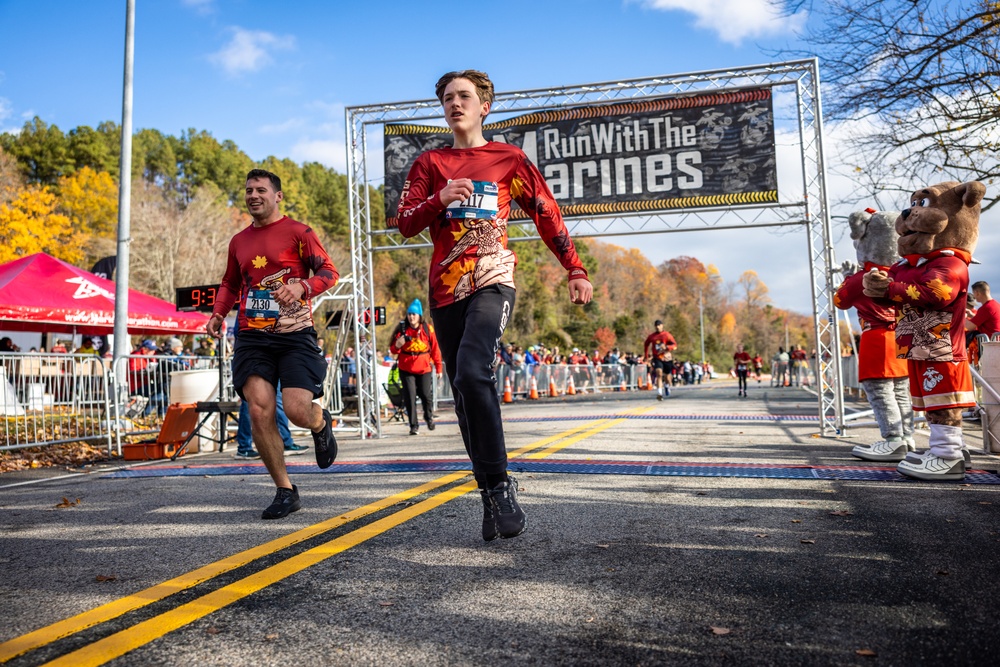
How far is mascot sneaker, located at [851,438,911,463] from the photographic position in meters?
6.63

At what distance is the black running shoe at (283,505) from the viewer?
4.08m

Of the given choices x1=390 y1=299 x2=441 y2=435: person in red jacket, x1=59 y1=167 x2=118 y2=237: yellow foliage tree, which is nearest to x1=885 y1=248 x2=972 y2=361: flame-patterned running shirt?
x1=390 y1=299 x2=441 y2=435: person in red jacket

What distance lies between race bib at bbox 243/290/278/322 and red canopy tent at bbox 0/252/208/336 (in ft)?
36.2

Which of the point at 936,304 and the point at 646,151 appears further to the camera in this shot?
the point at 646,151

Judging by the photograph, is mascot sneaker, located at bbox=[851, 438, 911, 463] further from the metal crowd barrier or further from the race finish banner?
the metal crowd barrier

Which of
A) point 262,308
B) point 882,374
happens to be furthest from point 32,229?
point 882,374

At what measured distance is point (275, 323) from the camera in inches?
178

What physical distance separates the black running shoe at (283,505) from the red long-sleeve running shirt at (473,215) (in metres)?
1.41

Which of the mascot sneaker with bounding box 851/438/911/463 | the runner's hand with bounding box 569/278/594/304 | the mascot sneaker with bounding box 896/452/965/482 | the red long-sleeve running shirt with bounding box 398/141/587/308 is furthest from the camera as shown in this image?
the mascot sneaker with bounding box 851/438/911/463

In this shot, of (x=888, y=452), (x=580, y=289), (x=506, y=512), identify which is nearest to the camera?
(x=506, y=512)

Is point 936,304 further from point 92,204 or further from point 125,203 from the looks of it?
point 92,204

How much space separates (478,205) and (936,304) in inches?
141

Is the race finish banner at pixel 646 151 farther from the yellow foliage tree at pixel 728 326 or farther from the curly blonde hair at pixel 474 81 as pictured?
the yellow foliage tree at pixel 728 326

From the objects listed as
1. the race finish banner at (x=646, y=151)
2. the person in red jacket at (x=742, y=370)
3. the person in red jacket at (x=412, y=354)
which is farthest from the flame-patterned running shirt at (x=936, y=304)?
the person in red jacket at (x=742, y=370)
